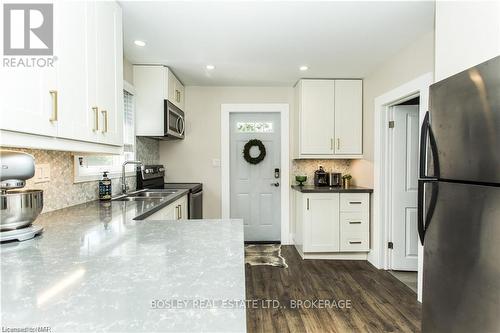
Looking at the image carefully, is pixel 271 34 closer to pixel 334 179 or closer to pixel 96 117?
pixel 96 117

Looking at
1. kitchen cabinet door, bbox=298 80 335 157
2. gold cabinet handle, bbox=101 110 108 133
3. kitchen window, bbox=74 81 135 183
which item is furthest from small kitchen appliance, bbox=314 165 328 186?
gold cabinet handle, bbox=101 110 108 133

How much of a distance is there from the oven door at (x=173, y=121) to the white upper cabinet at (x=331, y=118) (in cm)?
160

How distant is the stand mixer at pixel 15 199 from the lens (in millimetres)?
1011

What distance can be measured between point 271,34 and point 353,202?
7.21 feet

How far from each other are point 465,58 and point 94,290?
199 cm

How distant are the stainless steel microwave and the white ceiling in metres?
0.46

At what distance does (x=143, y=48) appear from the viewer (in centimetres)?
250

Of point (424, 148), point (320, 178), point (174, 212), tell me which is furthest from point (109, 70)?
point (320, 178)

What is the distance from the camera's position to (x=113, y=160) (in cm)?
252

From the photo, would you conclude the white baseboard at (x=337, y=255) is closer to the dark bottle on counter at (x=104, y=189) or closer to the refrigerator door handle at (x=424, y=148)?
the refrigerator door handle at (x=424, y=148)

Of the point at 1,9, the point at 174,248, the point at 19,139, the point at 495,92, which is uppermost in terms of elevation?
the point at 1,9

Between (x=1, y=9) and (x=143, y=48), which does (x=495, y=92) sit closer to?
(x=1, y=9)

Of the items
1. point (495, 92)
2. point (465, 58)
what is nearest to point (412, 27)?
point (465, 58)

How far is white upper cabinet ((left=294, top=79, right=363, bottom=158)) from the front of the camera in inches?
136
